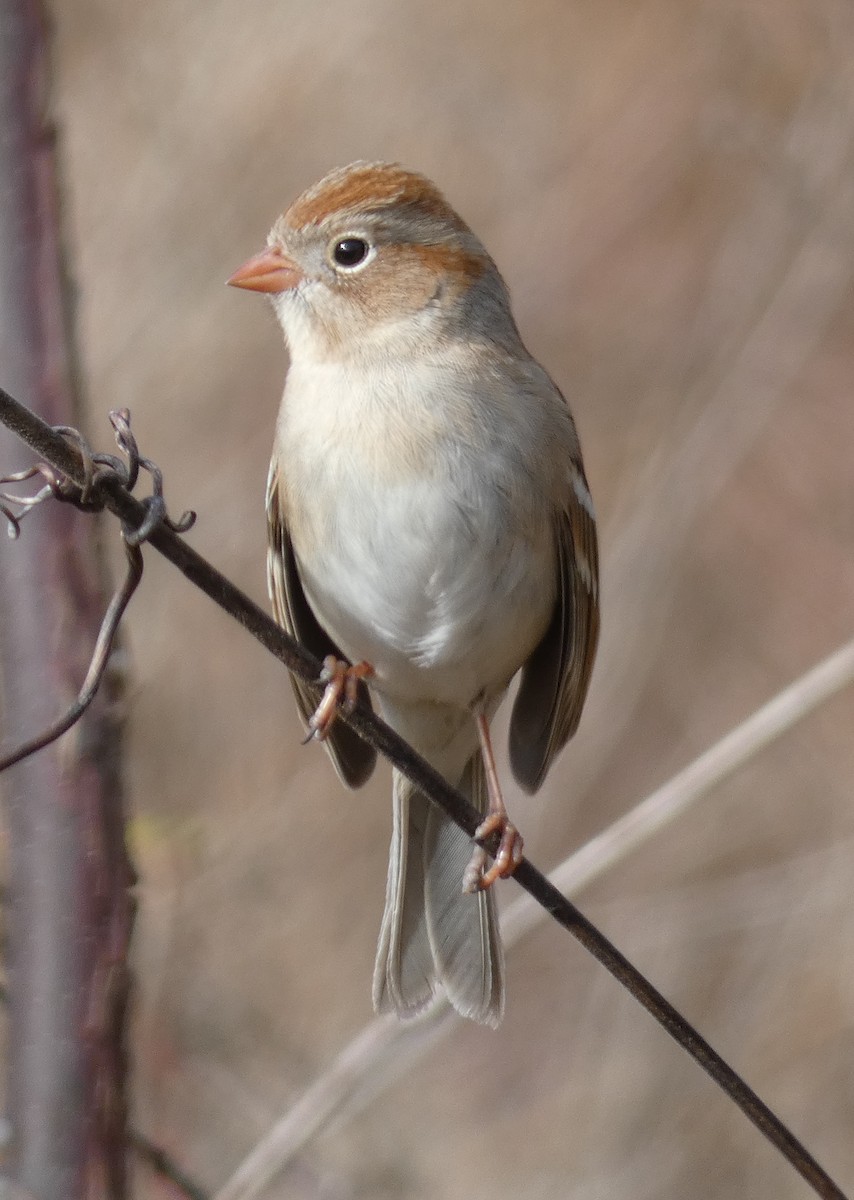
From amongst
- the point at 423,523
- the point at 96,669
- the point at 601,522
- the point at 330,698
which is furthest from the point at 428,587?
the point at 601,522

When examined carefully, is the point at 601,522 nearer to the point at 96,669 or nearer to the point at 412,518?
the point at 412,518

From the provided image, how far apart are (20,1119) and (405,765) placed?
0.51 meters

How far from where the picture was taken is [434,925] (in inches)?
99.0

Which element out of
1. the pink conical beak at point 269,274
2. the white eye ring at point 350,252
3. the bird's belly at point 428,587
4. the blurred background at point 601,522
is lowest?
the blurred background at point 601,522

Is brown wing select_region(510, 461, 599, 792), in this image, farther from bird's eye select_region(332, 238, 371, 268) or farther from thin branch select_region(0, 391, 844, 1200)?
thin branch select_region(0, 391, 844, 1200)

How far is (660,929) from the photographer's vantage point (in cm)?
438

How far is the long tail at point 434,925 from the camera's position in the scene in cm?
234

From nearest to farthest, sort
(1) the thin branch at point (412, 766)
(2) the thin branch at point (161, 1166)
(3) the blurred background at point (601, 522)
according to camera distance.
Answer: (1) the thin branch at point (412, 766) < (2) the thin branch at point (161, 1166) < (3) the blurred background at point (601, 522)

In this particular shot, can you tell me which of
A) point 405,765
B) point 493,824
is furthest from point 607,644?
point 405,765

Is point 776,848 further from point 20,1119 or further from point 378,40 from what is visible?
point 20,1119

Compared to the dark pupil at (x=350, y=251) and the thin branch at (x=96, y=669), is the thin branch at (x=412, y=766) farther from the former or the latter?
the dark pupil at (x=350, y=251)

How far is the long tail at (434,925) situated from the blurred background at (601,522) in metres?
1.03

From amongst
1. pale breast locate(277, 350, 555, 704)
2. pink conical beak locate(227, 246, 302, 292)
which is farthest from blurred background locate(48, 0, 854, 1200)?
pink conical beak locate(227, 246, 302, 292)

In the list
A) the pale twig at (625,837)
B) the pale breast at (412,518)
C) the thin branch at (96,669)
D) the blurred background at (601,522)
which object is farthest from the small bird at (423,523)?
the blurred background at (601,522)
